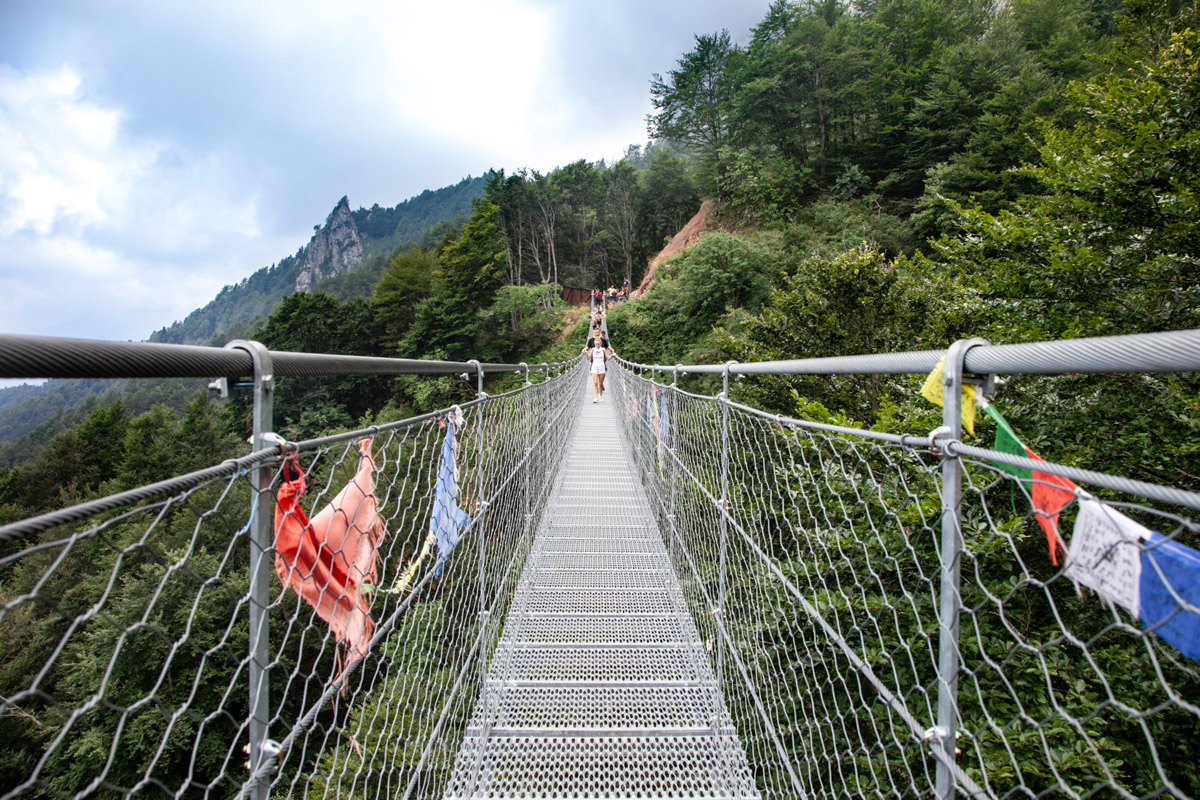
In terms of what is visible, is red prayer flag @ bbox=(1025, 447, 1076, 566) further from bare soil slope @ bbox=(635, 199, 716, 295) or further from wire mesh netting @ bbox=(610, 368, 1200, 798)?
bare soil slope @ bbox=(635, 199, 716, 295)

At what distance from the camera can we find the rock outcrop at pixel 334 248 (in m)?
79.1

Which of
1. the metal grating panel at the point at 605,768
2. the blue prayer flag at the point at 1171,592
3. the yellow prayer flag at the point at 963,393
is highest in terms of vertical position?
the yellow prayer flag at the point at 963,393

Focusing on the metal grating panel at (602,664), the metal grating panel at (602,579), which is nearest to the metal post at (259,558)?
the metal grating panel at (602,664)

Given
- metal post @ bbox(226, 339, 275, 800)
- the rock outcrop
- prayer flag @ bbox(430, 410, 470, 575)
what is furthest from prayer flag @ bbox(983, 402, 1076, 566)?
the rock outcrop

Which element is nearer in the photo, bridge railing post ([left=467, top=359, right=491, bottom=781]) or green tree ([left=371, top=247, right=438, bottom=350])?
bridge railing post ([left=467, top=359, right=491, bottom=781])

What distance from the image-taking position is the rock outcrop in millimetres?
79062

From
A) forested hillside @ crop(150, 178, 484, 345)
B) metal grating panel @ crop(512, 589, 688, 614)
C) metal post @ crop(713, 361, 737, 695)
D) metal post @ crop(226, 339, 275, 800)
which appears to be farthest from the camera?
forested hillside @ crop(150, 178, 484, 345)

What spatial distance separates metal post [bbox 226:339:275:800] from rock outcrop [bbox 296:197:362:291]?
86.5 meters

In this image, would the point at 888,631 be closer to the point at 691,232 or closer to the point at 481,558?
the point at 481,558

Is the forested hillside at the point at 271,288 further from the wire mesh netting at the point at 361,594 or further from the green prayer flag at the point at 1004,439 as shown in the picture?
the green prayer flag at the point at 1004,439

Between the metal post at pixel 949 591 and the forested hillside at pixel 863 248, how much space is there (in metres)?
0.20

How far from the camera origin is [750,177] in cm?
1889

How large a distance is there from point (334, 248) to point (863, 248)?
290 feet

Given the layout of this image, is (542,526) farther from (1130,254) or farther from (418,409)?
(418,409)
